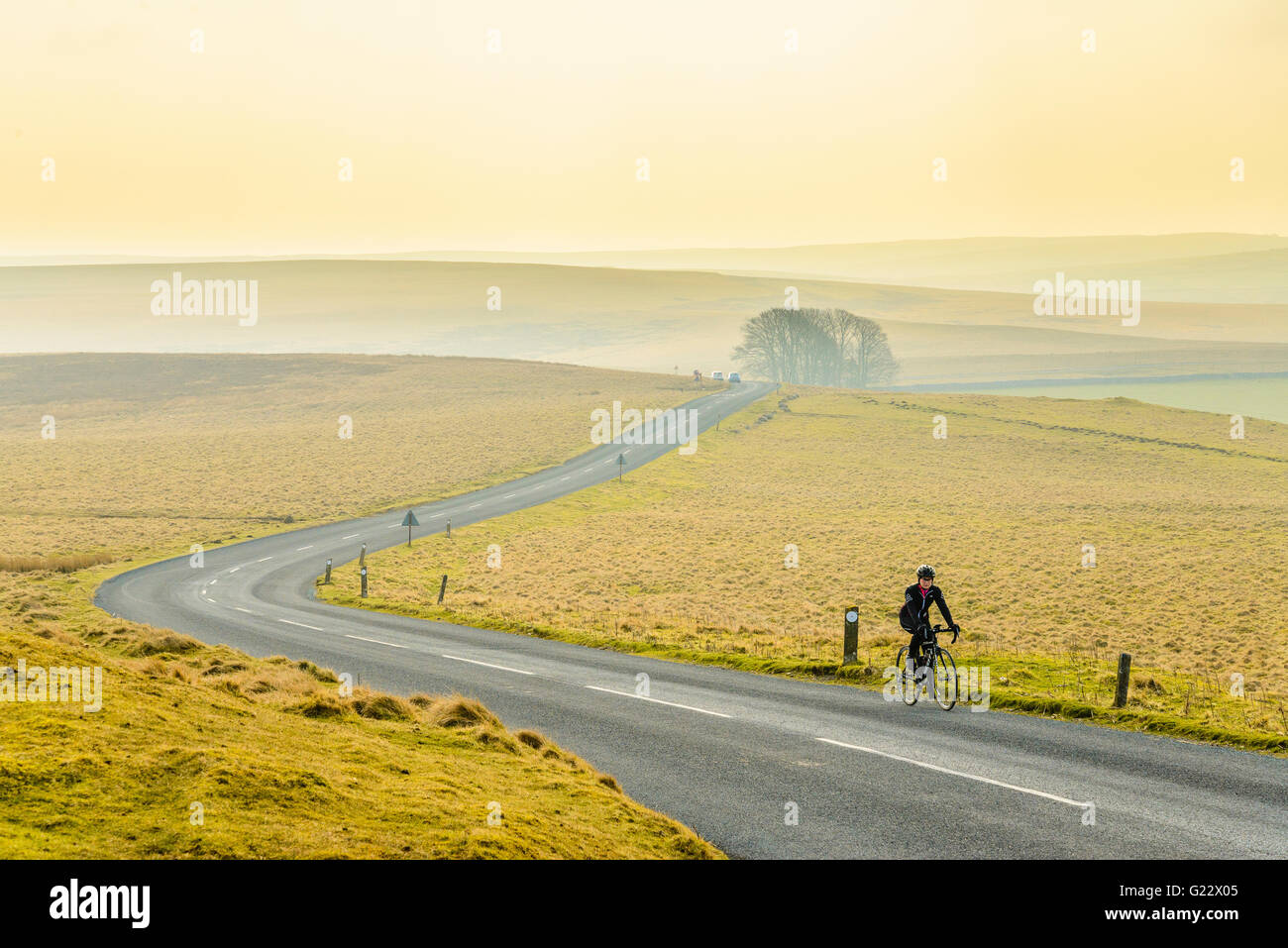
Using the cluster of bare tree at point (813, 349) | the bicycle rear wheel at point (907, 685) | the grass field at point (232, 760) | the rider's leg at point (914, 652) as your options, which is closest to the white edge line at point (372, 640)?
the grass field at point (232, 760)

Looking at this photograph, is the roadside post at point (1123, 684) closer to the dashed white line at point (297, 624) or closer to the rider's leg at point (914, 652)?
the rider's leg at point (914, 652)

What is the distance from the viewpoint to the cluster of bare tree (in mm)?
128500

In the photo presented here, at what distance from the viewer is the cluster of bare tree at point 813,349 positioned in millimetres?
128500

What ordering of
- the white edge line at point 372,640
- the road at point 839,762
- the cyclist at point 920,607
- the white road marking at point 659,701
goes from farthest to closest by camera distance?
the white edge line at point 372,640 → the white road marking at point 659,701 → the cyclist at point 920,607 → the road at point 839,762

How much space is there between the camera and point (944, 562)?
39.4 m

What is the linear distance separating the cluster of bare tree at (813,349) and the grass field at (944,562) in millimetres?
48350

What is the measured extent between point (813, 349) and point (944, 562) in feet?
306

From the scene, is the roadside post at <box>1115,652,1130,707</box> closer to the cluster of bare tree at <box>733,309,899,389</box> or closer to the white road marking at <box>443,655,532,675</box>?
the white road marking at <box>443,655,532,675</box>

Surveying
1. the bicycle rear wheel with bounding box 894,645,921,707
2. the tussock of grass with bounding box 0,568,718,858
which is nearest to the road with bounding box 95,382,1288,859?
the bicycle rear wheel with bounding box 894,645,921,707

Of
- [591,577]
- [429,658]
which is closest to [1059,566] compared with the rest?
[591,577]

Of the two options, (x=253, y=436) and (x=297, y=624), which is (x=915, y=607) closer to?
(x=297, y=624)

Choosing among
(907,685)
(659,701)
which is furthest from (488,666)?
(907,685)

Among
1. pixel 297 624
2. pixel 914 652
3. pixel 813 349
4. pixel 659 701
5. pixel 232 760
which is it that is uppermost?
pixel 813 349
